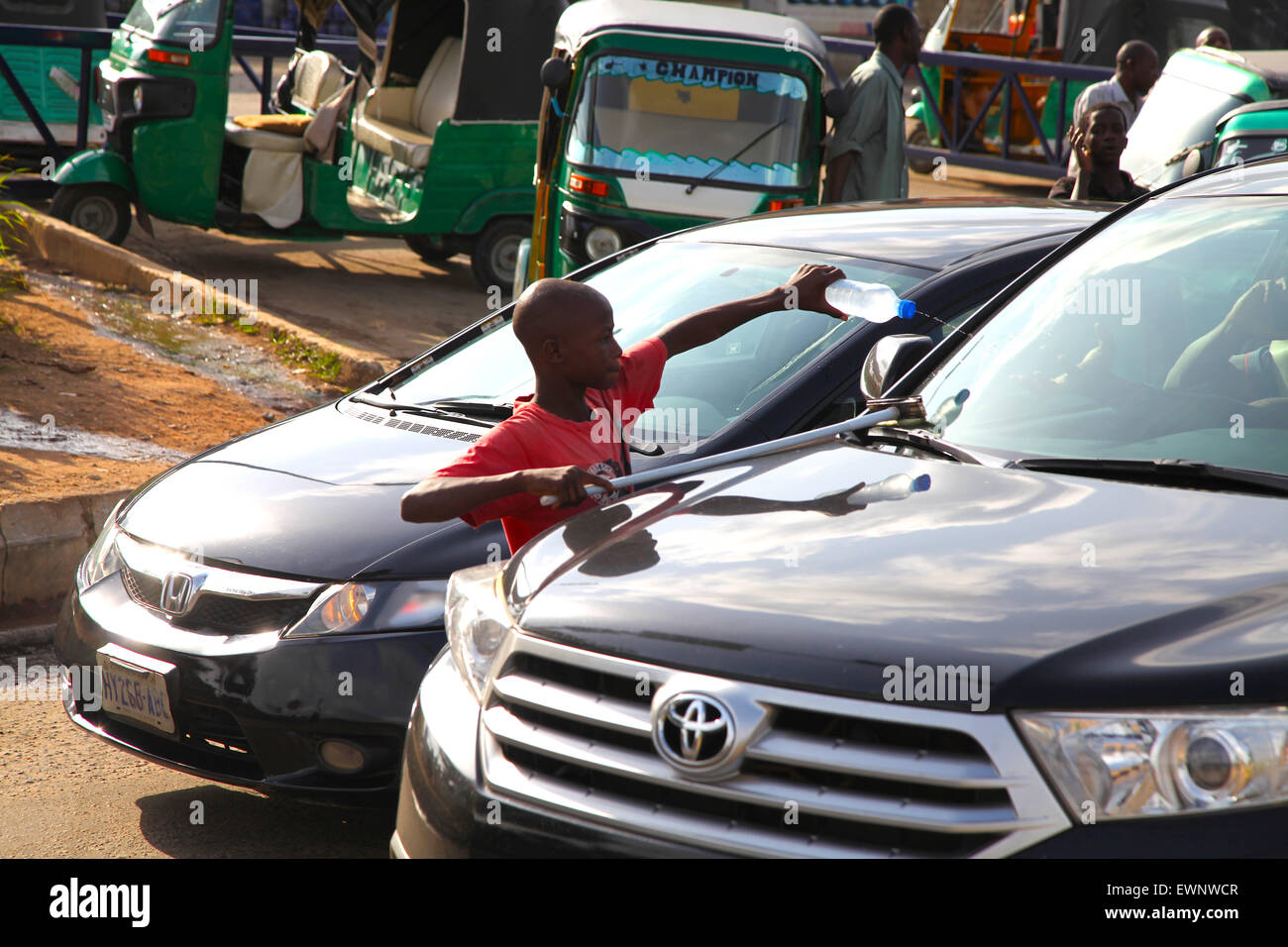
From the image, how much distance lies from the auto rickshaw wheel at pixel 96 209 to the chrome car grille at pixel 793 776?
10116 millimetres

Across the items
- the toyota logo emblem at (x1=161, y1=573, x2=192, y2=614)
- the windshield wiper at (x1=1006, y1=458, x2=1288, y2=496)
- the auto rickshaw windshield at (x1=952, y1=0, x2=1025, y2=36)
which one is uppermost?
the auto rickshaw windshield at (x1=952, y1=0, x2=1025, y2=36)

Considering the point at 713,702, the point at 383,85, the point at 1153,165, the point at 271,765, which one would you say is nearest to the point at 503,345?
the point at 271,765

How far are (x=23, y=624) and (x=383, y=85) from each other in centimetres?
828

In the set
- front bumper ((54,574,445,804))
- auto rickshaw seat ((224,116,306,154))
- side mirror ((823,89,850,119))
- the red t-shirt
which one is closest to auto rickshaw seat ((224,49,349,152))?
auto rickshaw seat ((224,116,306,154))

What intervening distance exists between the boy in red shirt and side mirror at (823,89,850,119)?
5.60m

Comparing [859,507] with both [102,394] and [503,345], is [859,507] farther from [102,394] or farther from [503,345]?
[102,394]

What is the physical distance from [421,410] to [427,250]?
350 inches

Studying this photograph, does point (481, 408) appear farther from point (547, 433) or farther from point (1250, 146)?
point (1250, 146)

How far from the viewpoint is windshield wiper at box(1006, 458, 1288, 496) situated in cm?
266

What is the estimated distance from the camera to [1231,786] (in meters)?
1.99

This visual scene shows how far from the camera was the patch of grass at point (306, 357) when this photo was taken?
850cm

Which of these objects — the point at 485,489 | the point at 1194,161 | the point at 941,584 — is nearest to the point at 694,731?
the point at 941,584

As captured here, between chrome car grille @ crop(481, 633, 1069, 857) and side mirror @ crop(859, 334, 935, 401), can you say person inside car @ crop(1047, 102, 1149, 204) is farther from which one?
chrome car grille @ crop(481, 633, 1069, 857)

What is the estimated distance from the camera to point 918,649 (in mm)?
2143
